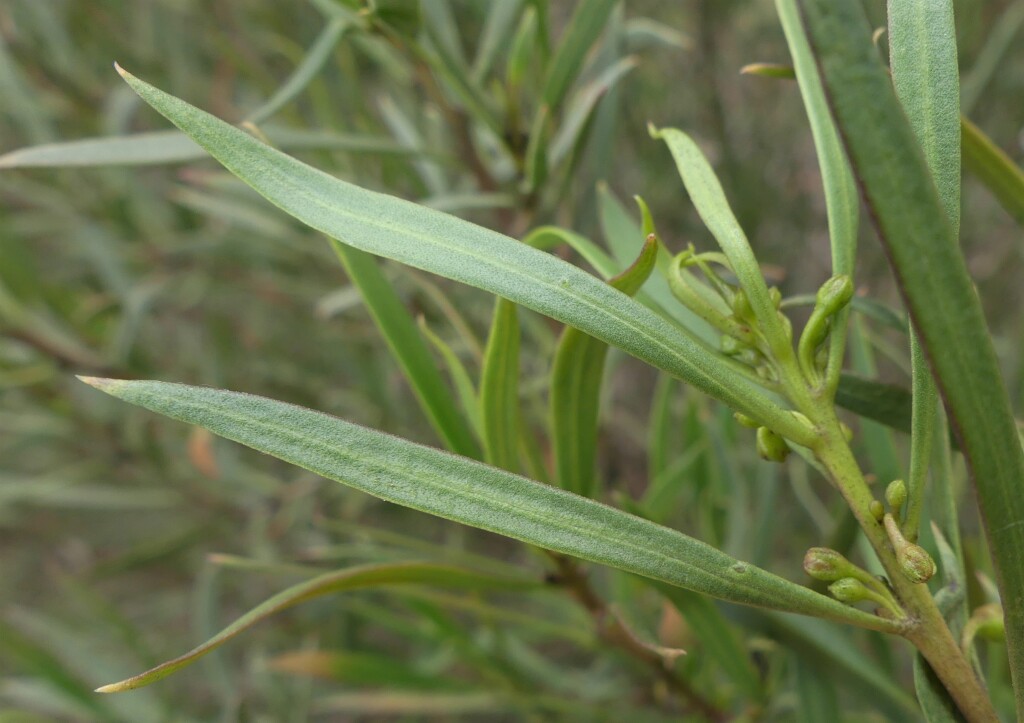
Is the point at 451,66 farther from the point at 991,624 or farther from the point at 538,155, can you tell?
the point at 991,624

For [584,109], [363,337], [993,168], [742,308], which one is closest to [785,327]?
[742,308]

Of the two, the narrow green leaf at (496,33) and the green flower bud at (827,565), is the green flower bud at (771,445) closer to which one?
the green flower bud at (827,565)

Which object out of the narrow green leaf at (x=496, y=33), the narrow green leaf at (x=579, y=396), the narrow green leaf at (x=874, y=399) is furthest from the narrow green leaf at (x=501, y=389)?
the narrow green leaf at (x=496, y=33)

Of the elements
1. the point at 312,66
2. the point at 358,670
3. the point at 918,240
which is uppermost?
the point at 312,66

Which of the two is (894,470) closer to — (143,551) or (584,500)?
(584,500)

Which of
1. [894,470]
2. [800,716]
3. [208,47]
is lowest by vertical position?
[800,716]

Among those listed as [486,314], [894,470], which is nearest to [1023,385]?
[894,470]

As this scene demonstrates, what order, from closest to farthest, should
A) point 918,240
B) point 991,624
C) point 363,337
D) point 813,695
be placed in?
point 918,240
point 991,624
point 813,695
point 363,337
